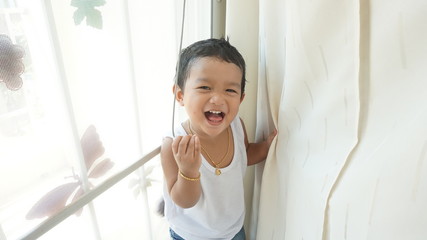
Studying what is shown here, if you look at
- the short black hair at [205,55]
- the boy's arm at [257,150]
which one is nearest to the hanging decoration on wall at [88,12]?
the short black hair at [205,55]

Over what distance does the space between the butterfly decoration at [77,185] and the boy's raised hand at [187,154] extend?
0.16 metres

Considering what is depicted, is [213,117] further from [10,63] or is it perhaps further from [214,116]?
[10,63]

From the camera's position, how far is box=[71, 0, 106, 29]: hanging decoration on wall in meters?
0.48

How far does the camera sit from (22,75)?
1.34 ft

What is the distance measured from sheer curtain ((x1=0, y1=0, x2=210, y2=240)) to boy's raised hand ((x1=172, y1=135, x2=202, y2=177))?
0.13 m

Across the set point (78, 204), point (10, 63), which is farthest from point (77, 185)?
point (10, 63)

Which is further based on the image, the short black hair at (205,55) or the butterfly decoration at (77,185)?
the short black hair at (205,55)

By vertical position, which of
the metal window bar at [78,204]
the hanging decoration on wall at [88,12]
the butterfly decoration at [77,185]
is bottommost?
the metal window bar at [78,204]

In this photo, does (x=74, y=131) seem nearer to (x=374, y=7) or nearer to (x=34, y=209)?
(x=34, y=209)

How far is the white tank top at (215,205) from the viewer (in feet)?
2.53

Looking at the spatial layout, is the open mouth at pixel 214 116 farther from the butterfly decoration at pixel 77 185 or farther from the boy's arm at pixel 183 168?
the butterfly decoration at pixel 77 185

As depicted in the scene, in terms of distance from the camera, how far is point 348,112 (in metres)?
0.51

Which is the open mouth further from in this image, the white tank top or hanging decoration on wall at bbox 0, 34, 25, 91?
hanging decoration on wall at bbox 0, 34, 25, 91

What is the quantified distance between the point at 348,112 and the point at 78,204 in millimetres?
558
